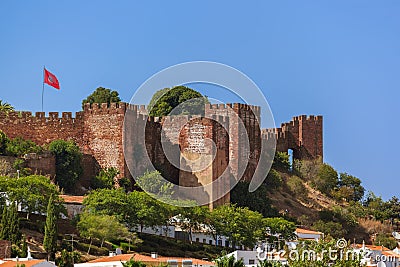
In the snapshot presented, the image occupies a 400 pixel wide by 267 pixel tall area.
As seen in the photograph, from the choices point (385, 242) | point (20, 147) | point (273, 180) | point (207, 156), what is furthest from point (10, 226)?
point (385, 242)

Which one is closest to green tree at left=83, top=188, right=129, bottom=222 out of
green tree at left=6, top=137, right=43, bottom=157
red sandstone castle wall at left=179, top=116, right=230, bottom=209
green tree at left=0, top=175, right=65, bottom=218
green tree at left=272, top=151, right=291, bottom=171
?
green tree at left=0, top=175, right=65, bottom=218

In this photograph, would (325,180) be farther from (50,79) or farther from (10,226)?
(10,226)

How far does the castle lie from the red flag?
74.7 inches

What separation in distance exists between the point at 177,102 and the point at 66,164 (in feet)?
50.7

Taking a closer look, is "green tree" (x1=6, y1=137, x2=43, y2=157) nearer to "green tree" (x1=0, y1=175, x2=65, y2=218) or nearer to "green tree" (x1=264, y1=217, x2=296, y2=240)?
"green tree" (x1=0, y1=175, x2=65, y2=218)

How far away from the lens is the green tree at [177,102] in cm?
8025

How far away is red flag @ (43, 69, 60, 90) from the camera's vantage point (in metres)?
73.9

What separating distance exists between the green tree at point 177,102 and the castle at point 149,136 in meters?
3.44

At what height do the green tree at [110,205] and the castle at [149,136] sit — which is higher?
the castle at [149,136]

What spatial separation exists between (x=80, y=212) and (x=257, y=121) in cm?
1817

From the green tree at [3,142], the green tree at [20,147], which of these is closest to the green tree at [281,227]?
the green tree at [20,147]

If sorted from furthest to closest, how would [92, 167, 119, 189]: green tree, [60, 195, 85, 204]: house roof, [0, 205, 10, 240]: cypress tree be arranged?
[92, 167, 119, 189]: green tree, [60, 195, 85, 204]: house roof, [0, 205, 10, 240]: cypress tree

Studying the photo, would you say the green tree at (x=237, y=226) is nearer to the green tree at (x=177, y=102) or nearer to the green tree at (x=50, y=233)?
the green tree at (x=177, y=102)

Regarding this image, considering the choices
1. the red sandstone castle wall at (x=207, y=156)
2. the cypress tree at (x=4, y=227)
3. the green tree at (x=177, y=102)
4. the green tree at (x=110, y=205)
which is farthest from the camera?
the green tree at (x=177, y=102)
